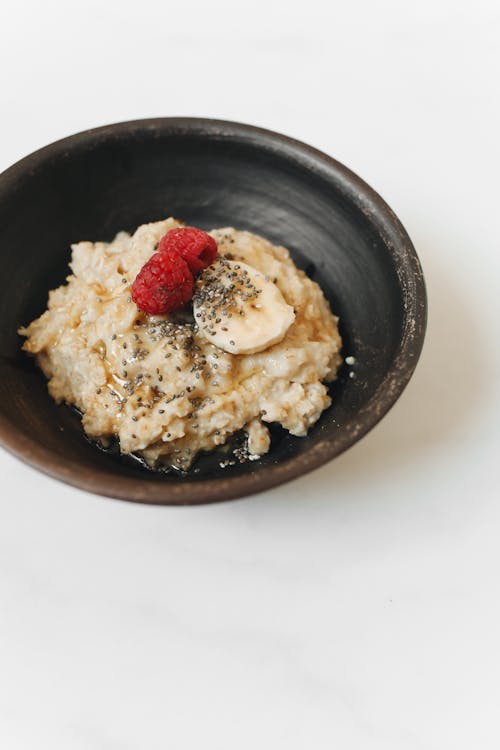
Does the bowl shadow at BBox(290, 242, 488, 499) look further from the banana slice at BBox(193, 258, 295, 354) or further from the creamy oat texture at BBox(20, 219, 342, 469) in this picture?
the banana slice at BBox(193, 258, 295, 354)

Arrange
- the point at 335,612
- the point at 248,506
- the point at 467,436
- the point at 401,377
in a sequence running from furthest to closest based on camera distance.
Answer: the point at 467,436 < the point at 248,506 < the point at 335,612 < the point at 401,377

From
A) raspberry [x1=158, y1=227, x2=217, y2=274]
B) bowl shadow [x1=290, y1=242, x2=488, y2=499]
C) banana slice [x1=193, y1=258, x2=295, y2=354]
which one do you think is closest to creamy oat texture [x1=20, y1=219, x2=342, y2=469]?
banana slice [x1=193, y1=258, x2=295, y2=354]

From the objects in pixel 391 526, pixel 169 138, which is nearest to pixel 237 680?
pixel 391 526

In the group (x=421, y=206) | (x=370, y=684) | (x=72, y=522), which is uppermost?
(x=421, y=206)

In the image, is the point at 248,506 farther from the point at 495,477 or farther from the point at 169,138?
the point at 169,138

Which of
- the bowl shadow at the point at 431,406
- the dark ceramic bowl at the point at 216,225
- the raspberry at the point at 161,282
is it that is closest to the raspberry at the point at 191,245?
the raspberry at the point at 161,282

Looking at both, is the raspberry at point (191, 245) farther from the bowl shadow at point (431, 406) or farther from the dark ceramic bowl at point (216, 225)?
the bowl shadow at point (431, 406)
